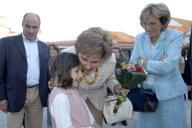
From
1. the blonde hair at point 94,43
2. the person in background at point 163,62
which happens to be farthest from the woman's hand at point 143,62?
the blonde hair at point 94,43

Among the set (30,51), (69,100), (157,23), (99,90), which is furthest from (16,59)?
(69,100)

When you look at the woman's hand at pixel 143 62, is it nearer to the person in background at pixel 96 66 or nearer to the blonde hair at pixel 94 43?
the person in background at pixel 96 66

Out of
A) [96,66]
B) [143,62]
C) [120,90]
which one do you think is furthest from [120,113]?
[143,62]

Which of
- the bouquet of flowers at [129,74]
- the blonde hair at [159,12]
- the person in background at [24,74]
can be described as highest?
the blonde hair at [159,12]

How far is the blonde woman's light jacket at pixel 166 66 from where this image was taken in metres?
2.85

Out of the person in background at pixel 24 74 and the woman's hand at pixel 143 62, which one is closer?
the woman's hand at pixel 143 62

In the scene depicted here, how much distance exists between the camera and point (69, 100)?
2.19m

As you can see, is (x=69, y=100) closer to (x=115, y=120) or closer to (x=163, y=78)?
(x=115, y=120)

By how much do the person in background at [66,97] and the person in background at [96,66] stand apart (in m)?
0.08

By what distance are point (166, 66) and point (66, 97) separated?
3.10 ft

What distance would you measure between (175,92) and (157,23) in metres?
0.53

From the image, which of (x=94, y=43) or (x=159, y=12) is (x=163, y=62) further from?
(x=94, y=43)

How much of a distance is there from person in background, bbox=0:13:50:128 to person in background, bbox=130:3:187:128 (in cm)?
134

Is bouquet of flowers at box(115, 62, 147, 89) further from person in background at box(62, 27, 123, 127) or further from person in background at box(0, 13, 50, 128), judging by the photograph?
person in background at box(0, 13, 50, 128)
